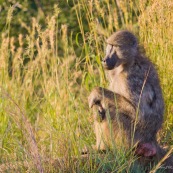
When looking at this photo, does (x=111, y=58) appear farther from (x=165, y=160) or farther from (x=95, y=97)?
(x=165, y=160)

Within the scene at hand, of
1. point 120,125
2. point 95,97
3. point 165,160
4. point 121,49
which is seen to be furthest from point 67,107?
point 165,160

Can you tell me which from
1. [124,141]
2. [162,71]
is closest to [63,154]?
[124,141]

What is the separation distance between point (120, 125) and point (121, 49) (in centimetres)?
70

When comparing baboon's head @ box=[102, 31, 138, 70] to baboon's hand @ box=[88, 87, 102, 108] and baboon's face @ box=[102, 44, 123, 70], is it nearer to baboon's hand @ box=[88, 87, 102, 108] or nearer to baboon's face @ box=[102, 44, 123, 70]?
baboon's face @ box=[102, 44, 123, 70]

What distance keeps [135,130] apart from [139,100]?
1.28ft

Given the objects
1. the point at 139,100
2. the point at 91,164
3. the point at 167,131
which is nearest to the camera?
the point at 91,164

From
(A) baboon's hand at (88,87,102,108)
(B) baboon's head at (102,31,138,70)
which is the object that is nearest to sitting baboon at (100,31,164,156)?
(B) baboon's head at (102,31,138,70)

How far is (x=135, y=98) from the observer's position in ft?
20.9

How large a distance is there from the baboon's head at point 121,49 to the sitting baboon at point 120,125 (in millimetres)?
334

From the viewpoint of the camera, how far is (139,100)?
6.19 metres

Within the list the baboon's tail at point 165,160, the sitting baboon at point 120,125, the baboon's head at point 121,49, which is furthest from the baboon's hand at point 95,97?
the baboon's tail at point 165,160

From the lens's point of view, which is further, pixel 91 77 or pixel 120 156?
pixel 91 77

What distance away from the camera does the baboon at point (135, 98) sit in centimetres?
638

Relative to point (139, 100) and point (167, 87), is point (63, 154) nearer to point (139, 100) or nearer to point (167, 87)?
point (139, 100)
